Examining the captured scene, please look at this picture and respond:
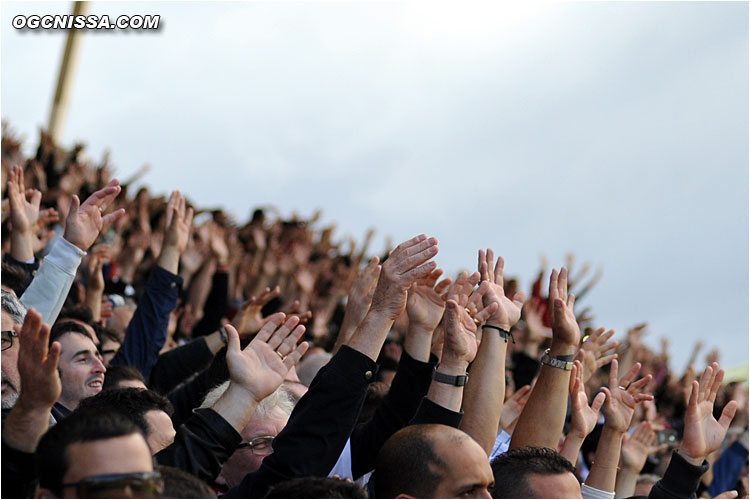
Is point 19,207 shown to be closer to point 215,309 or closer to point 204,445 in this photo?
point 215,309

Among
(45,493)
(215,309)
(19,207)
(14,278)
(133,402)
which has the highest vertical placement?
(19,207)

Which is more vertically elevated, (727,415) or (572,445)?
(727,415)

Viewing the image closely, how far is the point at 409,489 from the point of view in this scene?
290cm

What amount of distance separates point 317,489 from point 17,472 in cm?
78

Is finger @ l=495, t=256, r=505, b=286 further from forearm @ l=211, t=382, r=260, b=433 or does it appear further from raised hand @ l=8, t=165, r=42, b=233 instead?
raised hand @ l=8, t=165, r=42, b=233

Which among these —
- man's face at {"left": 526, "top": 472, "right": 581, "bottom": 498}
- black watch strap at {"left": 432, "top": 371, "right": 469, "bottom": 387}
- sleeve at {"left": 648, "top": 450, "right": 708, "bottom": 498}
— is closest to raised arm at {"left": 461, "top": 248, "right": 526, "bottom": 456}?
black watch strap at {"left": 432, "top": 371, "right": 469, "bottom": 387}

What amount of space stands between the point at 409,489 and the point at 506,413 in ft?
7.58

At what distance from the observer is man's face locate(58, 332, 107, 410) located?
167 inches

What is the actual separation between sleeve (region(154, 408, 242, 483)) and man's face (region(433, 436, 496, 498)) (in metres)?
0.62

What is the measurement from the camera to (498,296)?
4121mm

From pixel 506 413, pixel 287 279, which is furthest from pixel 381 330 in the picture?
pixel 287 279

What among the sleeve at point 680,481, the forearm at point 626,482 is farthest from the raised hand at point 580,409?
the forearm at point 626,482

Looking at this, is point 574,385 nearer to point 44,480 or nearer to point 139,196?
point 44,480

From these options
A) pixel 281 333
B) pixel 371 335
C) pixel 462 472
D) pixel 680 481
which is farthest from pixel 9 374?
pixel 680 481
